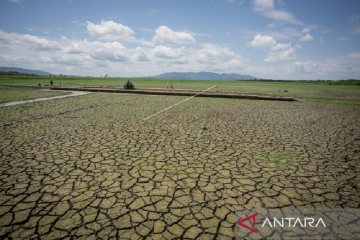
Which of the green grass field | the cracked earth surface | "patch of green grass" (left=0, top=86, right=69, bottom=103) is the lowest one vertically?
the cracked earth surface

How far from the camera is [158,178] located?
12.2ft

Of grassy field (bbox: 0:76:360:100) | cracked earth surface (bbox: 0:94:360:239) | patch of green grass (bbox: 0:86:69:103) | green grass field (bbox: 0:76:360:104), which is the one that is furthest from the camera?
grassy field (bbox: 0:76:360:100)

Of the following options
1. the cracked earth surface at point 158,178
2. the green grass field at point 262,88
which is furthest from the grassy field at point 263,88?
the cracked earth surface at point 158,178

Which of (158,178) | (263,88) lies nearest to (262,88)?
(263,88)

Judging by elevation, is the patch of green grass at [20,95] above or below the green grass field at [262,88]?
below

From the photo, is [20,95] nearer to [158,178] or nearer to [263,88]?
[158,178]

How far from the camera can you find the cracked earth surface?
2559mm

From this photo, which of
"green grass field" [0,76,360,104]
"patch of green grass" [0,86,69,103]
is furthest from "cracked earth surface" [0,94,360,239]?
"green grass field" [0,76,360,104]

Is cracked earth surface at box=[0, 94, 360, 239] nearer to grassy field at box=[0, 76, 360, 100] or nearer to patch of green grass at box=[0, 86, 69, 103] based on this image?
patch of green grass at box=[0, 86, 69, 103]

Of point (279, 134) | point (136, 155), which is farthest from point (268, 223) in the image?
point (279, 134)

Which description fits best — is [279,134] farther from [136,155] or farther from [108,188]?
[108,188]

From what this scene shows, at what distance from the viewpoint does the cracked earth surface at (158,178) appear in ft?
8.39

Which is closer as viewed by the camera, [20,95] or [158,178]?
[158,178]

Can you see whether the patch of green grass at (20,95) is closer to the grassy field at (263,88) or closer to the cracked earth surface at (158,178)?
the cracked earth surface at (158,178)
